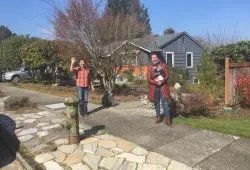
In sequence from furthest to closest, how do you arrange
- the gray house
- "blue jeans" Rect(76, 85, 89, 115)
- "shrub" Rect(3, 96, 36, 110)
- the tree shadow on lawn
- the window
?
the window < the gray house < "shrub" Rect(3, 96, 36, 110) < "blue jeans" Rect(76, 85, 89, 115) < the tree shadow on lawn

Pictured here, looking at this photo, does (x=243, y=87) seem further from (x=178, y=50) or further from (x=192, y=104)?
(x=178, y=50)

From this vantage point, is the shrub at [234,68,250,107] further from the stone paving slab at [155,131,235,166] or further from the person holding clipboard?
the person holding clipboard

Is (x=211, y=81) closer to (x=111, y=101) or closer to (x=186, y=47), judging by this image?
(x=111, y=101)

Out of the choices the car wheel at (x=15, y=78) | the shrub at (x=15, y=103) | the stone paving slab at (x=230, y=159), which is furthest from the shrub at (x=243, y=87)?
the car wheel at (x=15, y=78)

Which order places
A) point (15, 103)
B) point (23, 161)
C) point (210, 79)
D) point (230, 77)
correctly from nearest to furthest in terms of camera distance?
point (23, 161) < point (230, 77) < point (15, 103) < point (210, 79)

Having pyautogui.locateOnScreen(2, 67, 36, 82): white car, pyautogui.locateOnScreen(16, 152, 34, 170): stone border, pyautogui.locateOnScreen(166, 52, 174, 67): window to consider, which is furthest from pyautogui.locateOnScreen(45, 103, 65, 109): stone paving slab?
pyautogui.locateOnScreen(166, 52, 174, 67): window

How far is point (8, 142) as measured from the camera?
17.5 feet

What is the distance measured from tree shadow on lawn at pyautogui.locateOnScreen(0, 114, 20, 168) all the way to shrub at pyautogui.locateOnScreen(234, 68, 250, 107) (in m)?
6.82

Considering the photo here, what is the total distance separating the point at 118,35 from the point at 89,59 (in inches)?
59.1

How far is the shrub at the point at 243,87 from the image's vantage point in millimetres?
7793

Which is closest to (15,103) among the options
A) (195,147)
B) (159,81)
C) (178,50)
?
(159,81)

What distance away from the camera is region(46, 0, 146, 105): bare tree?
8.83 meters

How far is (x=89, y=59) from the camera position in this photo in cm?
962

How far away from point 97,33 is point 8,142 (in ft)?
16.8
